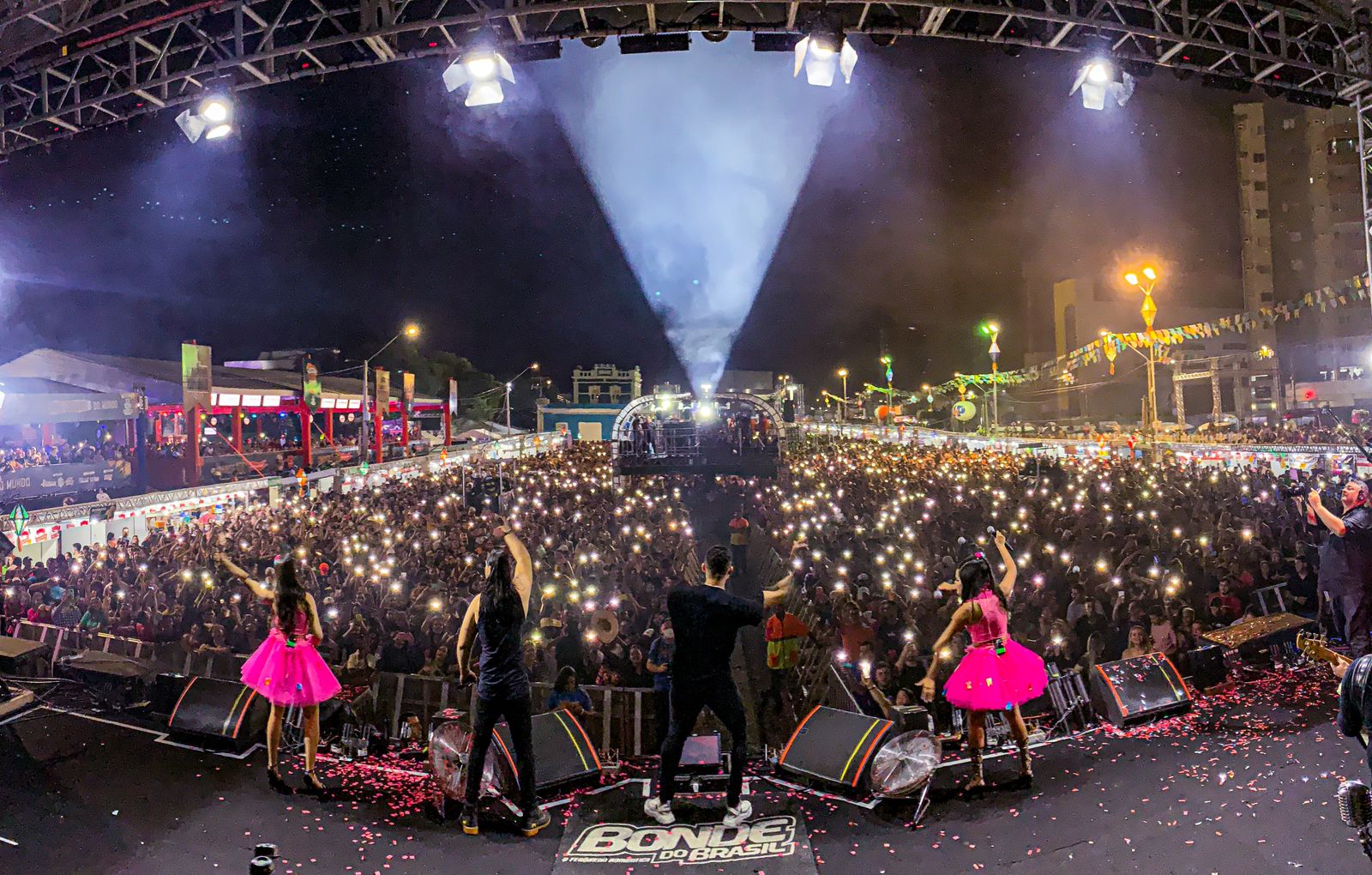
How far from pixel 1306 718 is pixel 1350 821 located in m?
3.41

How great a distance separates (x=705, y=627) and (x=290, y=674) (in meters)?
3.02

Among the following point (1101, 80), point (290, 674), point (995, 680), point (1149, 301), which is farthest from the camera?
point (1149, 301)

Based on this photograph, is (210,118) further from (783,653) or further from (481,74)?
(783,653)

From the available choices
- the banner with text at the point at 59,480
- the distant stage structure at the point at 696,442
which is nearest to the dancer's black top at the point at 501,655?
the banner with text at the point at 59,480

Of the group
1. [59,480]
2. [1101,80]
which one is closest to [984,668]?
[1101,80]

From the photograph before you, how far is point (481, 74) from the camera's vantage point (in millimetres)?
8258

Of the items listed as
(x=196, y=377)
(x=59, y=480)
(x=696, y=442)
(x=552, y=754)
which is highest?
(x=196, y=377)

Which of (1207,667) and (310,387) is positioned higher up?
(310,387)

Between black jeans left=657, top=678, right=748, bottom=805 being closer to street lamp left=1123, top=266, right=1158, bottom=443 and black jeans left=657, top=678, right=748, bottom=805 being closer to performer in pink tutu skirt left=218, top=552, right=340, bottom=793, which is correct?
performer in pink tutu skirt left=218, top=552, right=340, bottom=793

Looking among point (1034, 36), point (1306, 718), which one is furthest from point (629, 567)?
point (1034, 36)

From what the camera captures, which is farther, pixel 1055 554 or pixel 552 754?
pixel 1055 554

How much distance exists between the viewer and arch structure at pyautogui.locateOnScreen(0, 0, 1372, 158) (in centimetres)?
791

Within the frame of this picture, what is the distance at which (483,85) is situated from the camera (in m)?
8.29

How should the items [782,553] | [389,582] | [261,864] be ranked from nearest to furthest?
[261,864], [389,582], [782,553]
